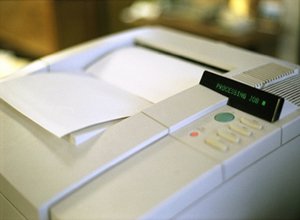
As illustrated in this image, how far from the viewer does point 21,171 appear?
53cm

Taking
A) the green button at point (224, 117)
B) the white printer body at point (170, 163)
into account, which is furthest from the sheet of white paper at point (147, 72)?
the green button at point (224, 117)

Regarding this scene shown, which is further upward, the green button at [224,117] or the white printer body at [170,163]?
the green button at [224,117]

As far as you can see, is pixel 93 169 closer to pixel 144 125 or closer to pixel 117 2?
pixel 144 125

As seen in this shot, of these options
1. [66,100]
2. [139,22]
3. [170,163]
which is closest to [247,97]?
[170,163]

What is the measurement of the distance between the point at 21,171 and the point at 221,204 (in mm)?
246

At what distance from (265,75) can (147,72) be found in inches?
8.2

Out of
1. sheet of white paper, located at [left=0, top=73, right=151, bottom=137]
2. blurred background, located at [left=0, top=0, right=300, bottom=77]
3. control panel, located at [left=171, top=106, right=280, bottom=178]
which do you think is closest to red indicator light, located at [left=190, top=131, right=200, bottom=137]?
control panel, located at [left=171, top=106, right=280, bottom=178]

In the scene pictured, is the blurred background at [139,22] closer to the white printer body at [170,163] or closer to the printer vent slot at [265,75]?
the printer vent slot at [265,75]

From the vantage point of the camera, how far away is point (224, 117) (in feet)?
1.90

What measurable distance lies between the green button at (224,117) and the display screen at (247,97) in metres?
0.02

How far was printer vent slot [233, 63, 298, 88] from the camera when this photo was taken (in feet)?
2.15

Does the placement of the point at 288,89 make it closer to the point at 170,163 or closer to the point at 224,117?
the point at 224,117

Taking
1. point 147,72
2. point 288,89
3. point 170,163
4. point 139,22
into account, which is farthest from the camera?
point 139,22

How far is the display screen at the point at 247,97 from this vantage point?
561 mm
